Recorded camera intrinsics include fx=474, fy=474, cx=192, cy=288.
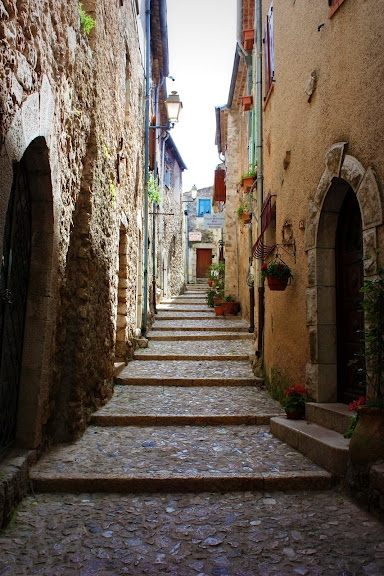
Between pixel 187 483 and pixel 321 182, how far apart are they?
2.77 m

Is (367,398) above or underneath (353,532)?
above

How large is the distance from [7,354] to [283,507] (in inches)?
83.8

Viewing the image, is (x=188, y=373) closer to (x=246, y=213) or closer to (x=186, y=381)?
(x=186, y=381)

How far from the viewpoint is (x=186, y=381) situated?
640cm

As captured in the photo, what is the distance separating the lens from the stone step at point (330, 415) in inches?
148

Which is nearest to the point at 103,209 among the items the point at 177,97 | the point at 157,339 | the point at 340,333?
the point at 340,333

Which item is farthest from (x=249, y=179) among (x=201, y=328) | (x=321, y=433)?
(x=321, y=433)

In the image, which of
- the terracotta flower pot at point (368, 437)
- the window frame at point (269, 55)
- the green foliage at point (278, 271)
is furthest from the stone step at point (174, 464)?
the window frame at point (269, 55)

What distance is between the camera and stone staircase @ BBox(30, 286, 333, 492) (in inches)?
133

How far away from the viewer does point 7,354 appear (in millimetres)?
3277

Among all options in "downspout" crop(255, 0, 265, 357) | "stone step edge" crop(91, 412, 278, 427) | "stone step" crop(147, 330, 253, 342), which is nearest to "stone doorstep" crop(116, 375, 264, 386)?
"downspout" crop(255, 0, 265, 357)

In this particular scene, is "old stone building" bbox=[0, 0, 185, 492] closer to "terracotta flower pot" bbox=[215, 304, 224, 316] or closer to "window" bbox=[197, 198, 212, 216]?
"terracotta flower pot" bbox=[215, 304, 224, 316]

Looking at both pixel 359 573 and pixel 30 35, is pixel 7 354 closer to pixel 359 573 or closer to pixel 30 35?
pixel 30 35

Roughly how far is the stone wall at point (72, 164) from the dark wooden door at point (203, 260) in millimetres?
20905
